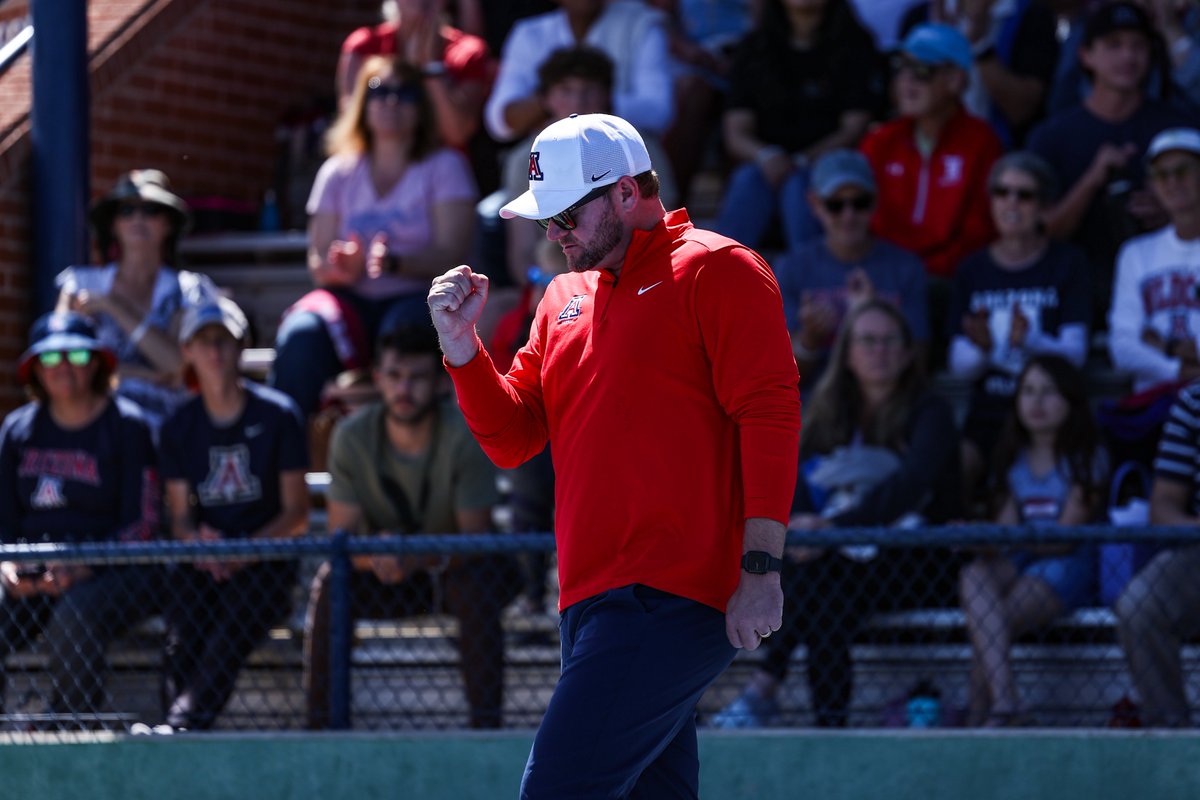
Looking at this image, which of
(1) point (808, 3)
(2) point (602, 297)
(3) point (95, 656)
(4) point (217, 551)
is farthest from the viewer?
(1) point (808, 3)

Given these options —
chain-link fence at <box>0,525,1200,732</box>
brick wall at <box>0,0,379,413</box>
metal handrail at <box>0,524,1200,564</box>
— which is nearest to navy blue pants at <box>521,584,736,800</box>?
metal handrail at <box>0,524,1200,564</box>

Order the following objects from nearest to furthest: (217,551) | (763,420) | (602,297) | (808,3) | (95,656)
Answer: (763,420)
(602,297)
(217,551)
(95,656)
(808,3)

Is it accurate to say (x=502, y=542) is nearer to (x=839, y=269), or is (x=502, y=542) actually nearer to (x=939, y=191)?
(x=839, y=269)

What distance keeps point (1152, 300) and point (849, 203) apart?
123cm

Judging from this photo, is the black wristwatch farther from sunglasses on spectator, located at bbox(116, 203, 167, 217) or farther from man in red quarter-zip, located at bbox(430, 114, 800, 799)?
sunglasses on spectator, located at bbox(116, 203, 167, 217)

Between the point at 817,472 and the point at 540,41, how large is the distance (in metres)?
3.13

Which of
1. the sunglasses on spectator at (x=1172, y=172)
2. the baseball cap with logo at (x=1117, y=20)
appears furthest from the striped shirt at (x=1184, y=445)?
the baseball cap with logo at (x=1117, y=20)

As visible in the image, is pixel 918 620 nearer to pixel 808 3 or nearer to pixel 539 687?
pixel 539 687

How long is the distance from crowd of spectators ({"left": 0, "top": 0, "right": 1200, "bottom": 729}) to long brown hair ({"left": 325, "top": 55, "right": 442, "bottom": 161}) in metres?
0.02

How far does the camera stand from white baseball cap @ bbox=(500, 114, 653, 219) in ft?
12.4

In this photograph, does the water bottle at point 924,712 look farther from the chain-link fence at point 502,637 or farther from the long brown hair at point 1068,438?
the long brown hair at point 1068,438

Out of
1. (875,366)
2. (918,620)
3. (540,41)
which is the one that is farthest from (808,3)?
(918,620)

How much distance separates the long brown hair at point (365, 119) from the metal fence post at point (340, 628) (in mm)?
2797

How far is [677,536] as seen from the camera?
12.5 ft
